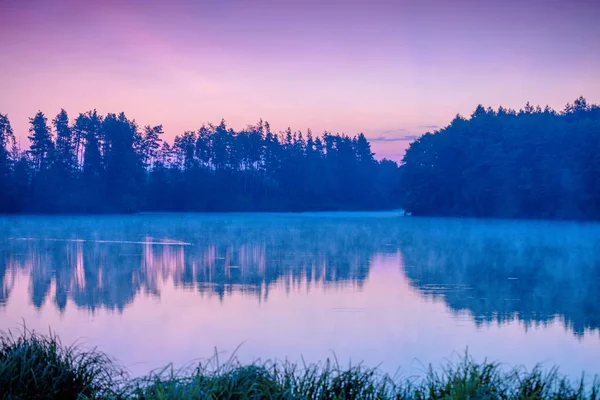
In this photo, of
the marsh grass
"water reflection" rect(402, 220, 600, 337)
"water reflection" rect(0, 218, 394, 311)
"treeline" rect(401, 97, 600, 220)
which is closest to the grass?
the marsh grass

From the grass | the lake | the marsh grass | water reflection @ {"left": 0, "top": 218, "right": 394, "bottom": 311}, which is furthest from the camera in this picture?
water reflection @ {"left": 0, "top": 218, "right": 394, "bottom": 311}

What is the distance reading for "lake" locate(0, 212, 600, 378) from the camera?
27.7 ft

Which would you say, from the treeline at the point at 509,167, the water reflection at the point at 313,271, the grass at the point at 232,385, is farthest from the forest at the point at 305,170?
the grass at the point at 232,385

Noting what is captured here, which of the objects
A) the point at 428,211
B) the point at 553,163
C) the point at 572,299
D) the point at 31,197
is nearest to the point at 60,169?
the point at 31,197

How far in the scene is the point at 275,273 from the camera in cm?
1612

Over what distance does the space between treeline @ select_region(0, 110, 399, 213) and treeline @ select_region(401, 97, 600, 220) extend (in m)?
11.0

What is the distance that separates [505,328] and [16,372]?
6925 millimetres

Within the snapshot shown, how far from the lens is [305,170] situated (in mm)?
98812

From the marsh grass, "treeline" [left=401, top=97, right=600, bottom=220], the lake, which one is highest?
"treeline" [left=401, top=97, right=600, bottom=220]

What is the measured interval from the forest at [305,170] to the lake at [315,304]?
131ft

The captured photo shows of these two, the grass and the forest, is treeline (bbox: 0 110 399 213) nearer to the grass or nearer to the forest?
the forest

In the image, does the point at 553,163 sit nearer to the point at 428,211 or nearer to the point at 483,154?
the point at 483,154

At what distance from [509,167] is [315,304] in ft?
178

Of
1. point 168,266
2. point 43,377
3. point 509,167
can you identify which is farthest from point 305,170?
point 43,377
